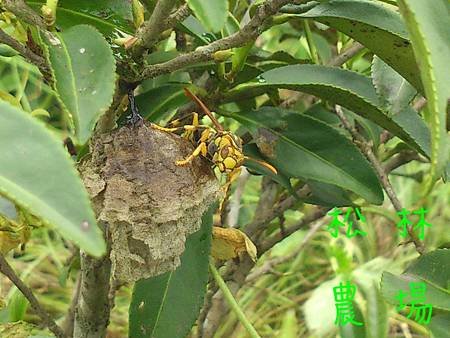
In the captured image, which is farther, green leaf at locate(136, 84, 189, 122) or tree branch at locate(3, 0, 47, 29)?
green leaf at locate(136, 84, 189, 122)

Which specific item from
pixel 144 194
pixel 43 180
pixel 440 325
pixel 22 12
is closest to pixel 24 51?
pixel 22 12

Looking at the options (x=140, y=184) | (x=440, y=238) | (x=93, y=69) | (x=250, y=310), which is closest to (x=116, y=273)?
(x=140, y=184)

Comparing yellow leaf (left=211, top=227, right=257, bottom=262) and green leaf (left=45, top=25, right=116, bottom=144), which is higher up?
green leaf (left=45, top=25, right=116, bottom=144)

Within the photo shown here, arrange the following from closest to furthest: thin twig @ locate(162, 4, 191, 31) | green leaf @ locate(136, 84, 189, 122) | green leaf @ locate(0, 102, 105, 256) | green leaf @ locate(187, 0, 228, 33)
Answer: green leaf @ locate(0, 102, 105, 256), green leaf @ locate(187, 0, 228, 33), thin twig @ locate(162, 4, 191, 31), green leaf @ locate(136, 84, 189, 122)

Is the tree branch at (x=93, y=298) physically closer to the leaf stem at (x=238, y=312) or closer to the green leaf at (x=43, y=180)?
the leaf stem at (x=238, y=312)

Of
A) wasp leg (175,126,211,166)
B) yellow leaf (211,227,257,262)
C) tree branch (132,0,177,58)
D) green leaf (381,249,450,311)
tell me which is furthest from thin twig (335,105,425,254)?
tree branch (132,0,177,58)

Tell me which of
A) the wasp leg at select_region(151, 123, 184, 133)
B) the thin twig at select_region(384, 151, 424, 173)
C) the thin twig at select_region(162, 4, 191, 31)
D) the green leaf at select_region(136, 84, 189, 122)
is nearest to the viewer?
the thin twig at select_region(162, 4, 191, 31)

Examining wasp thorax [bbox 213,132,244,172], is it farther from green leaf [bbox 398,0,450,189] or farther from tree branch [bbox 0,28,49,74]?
green leaf [bbox 398,0,450,189]

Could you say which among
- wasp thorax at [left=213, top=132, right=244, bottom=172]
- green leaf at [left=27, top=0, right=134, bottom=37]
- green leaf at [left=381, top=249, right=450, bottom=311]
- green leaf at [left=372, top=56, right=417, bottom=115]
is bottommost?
green leaf at [left=381, top=249, right=450, bottom=311]
